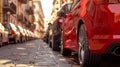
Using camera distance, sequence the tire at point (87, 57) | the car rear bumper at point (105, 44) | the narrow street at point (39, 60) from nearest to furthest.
Result: the car rear bumper at point (105, 44) → the tire at point (87, 57) → the narrow street at point (39, 60)

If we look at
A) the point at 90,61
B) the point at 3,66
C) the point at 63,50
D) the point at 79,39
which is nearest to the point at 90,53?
the point at 90,61

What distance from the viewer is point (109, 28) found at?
5.55 m

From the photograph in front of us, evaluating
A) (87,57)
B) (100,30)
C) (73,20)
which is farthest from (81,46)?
(73,20)

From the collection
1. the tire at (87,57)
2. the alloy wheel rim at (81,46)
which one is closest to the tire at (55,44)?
the alloy wheel rim at (81,46)

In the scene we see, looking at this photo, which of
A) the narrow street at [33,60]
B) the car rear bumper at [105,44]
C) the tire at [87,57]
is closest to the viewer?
the car rear bumper at [105,44]

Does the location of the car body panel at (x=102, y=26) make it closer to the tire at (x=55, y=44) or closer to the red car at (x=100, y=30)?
the red car at (x=100, y=30)

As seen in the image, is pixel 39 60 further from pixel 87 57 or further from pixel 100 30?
pixel 100 30

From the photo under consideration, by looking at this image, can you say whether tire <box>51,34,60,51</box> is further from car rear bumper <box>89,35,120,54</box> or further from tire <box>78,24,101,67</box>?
car rear bumper <box>89,35,120,54</box>

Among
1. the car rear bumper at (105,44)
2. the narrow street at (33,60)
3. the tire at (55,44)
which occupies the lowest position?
the tire at (55,44)

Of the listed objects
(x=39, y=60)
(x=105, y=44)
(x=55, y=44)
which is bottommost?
(x=55, y=44)

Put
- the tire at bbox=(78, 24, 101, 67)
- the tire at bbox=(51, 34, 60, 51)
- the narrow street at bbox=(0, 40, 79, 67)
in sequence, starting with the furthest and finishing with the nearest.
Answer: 1. the tire at bbox=(51, 34, 60, 51)
2. the narrow street at bbox=(0, 40, 79, 67)
3. the tire at bbox=(78, 24, 101, 67)

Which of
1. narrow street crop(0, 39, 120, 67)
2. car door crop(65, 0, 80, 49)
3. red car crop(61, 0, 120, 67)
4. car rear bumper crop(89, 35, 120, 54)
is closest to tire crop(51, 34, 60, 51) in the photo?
narrow street crop(0, 39, 120, 67)

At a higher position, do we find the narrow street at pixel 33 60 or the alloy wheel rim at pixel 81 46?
the alloy wheel rim at pixel 81 46

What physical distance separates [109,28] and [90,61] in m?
0.81
